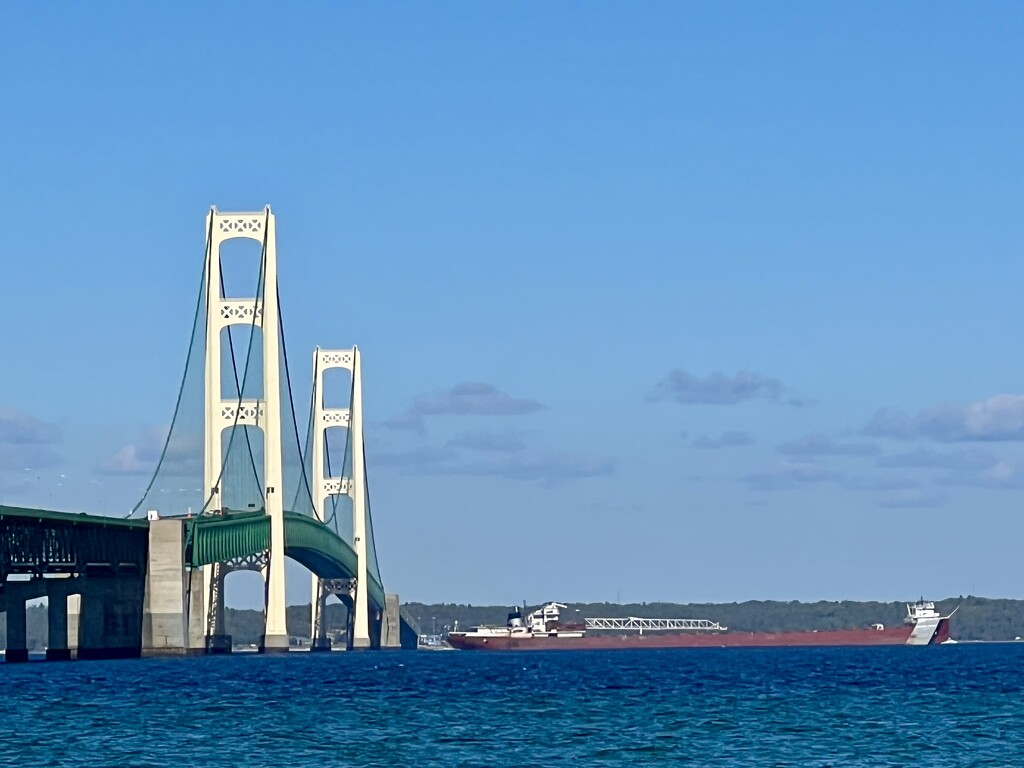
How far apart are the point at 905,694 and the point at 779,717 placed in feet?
44.2

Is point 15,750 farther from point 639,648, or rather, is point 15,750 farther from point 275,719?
point 639,648

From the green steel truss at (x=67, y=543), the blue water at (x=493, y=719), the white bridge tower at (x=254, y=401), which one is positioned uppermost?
the white bridge tower at (x=254, y=401)

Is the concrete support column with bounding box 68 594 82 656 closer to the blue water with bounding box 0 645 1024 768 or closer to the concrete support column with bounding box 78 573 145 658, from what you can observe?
the concrete support column with bounding box 78 573 145 658

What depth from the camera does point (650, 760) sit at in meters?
38.8

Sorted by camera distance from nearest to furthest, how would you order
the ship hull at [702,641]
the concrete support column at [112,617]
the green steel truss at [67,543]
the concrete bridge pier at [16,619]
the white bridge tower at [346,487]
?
the green steel truss at [67,543], the concrete bridge pier at [16,619], the concrete support column at [112,617], the white bridge tower at [346,487], the ship hull at [702,641]

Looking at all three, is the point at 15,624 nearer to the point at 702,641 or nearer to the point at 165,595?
the point at 165,595

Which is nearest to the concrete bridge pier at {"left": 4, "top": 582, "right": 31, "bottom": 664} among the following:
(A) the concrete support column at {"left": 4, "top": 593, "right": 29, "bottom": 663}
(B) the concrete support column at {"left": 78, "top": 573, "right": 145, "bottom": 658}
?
(A) the concrete support column at {"left": 4, "top": 593, "right": 29, "bottom": 663}

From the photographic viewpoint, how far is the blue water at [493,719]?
39.3 metres

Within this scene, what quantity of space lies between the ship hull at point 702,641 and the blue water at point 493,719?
95029mm

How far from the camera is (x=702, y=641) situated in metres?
180

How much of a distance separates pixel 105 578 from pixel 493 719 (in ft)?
A: 143

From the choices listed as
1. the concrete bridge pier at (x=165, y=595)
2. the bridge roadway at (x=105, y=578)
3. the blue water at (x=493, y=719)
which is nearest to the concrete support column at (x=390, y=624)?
the bridge roadway at (x=105, y=578)

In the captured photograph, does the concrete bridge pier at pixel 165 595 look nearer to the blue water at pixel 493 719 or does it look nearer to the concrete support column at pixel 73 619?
the concrete support column at pixel 73 619

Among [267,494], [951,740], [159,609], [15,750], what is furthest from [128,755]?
[267,494]
